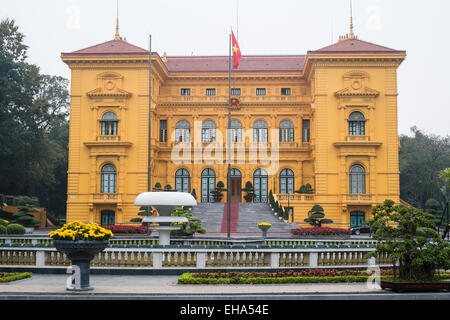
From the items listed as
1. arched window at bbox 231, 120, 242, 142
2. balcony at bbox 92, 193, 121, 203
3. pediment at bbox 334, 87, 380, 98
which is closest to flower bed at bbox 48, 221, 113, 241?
balcony at bbox 92, 193, 121, 203

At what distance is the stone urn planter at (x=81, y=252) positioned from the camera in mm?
13430

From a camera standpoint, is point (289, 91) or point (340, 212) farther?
point (289, 91)

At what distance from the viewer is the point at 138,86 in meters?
48.1

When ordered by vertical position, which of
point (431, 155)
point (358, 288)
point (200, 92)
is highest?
point (200, 92)

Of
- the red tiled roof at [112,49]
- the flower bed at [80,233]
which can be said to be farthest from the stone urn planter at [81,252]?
the red tiled roof at [112,49]

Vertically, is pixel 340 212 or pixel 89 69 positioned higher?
pixel 89 69

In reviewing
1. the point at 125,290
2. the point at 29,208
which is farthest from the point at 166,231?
the point at 29,208

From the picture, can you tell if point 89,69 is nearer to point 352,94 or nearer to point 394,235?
point 352,94

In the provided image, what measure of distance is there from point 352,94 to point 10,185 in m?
32.6

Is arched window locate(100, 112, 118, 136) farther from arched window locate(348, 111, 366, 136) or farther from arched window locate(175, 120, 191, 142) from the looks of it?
arched window locate(348, 111, 366, 136)

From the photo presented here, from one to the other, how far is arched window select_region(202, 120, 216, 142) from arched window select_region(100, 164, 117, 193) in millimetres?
9459

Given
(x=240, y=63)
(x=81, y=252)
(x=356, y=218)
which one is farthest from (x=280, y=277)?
(x=240, y=63)

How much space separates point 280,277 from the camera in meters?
15.5

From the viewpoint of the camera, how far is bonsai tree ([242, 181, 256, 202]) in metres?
51.2
